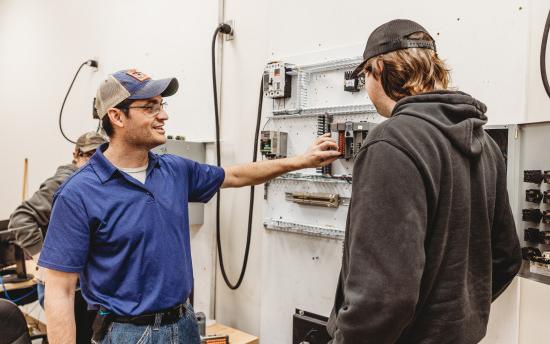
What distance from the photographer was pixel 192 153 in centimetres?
244

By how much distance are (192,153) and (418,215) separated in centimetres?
178

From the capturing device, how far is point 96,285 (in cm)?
146

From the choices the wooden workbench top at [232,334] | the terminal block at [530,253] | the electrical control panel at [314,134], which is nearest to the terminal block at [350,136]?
the electrical control panel at [314,134]

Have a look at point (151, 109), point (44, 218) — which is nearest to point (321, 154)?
point (151, 109)

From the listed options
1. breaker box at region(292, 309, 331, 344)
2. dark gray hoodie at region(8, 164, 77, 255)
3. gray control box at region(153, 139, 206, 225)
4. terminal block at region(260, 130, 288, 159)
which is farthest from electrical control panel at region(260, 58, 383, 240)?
dark gray hoodie at region(8, 164, 77, 255)

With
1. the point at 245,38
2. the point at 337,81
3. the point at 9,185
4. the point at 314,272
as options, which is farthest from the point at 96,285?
the point at 9,185

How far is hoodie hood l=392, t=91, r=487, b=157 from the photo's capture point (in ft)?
2.97

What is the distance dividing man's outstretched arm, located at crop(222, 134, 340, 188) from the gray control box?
1.97 ft

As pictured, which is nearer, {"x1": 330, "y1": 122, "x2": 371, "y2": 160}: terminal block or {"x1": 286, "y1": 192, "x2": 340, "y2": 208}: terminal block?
{"x1": 330, "y1": 122, "x2": 371, "y2": 160}: terminal block

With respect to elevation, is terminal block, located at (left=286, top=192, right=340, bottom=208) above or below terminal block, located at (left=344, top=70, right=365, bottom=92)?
below

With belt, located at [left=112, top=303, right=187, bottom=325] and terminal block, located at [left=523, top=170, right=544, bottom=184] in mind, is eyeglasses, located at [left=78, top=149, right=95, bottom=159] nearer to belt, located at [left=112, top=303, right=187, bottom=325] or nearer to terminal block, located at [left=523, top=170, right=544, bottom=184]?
belt, located at [left=112, top=303, right=187, bottom=325]

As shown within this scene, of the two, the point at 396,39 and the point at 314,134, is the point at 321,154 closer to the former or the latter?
the point at 314,134

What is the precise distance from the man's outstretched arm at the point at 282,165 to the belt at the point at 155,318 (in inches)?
22.8

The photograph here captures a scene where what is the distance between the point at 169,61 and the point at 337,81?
1283 millimetres
